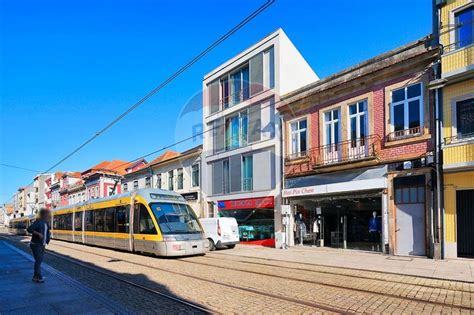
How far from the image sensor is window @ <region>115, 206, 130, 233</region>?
18.6 meters

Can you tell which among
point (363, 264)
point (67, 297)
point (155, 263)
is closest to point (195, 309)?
point (67, 297)

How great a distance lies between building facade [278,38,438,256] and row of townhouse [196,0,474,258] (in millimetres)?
54

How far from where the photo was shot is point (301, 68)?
86.9 ft

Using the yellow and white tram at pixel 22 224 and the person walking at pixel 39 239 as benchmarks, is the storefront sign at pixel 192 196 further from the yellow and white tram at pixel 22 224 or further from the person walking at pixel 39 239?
the yellow and white tram at pixel 22 224

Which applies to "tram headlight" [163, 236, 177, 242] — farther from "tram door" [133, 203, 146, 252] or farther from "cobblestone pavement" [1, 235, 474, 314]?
"cobblestone pavement" [1, 235, 474, 314]

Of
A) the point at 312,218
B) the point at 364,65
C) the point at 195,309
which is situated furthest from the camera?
the point at 312,218

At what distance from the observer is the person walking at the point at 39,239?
9939 millimetres

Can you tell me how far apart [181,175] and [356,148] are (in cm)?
1885

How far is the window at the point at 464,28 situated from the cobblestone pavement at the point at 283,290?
382 inches

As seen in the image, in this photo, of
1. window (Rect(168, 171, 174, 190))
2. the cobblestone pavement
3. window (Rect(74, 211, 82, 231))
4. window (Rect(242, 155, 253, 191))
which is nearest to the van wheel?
window (Rect(242, 155, 253, 191))

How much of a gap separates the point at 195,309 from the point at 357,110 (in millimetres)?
15070

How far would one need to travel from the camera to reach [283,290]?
877cm

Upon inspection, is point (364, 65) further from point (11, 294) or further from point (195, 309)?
point (11, 294)

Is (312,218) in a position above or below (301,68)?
below
